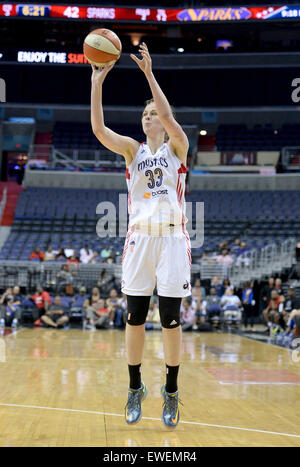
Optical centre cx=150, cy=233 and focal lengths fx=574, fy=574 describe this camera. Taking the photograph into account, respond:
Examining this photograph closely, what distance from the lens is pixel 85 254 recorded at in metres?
17.1

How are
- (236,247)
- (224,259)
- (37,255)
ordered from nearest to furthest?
(224,259), (37,255), (236,247)

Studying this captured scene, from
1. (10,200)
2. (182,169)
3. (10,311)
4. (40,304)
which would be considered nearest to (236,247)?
(40,304)

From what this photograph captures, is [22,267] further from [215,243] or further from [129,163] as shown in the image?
[129,163]

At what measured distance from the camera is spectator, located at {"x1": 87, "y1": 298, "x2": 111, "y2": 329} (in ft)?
44.9

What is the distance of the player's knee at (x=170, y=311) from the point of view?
375 cm

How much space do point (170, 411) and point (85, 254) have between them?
44.5ft

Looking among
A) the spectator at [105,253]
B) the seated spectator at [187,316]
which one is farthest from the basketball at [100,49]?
the spectator at [105,253]

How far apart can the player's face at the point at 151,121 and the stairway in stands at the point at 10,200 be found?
19510 mm

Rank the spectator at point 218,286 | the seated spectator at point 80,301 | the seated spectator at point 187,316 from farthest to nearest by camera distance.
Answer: the spectator at point 218,286 → the seated spectator at point 80,301 → the seated spectator at point 187,316

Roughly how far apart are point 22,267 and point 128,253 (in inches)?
525

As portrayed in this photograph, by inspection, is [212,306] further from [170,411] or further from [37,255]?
[170,411]

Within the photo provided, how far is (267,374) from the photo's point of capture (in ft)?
21.0

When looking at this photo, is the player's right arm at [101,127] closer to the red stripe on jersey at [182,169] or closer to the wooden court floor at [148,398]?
the red stripe on jersey at [182,169]
